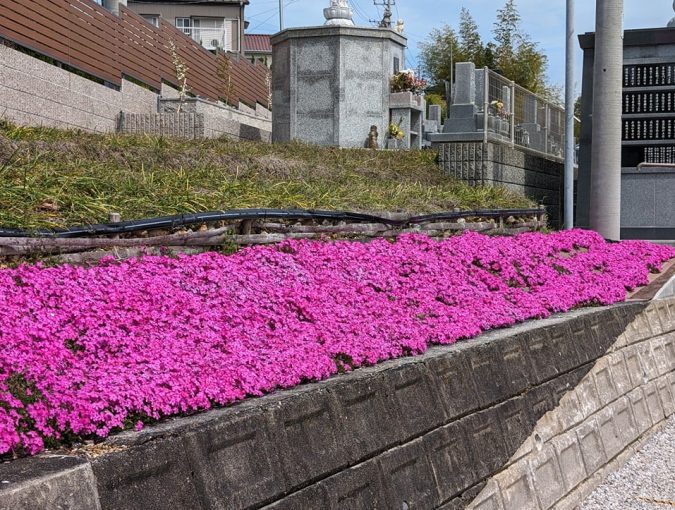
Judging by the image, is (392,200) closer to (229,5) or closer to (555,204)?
(555,204)

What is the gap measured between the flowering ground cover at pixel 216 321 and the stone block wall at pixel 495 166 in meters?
7.25

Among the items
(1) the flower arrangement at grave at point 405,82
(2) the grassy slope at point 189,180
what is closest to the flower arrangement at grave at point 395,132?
(1) the flower arrangement at grave at point 405,82

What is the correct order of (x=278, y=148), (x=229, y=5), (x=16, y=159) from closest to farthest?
(x=16, y=159) → (x=278, y=148) → (x=229, y=5)

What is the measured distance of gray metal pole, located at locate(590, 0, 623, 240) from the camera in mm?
13930

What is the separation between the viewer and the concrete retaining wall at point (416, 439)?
359 centimetres

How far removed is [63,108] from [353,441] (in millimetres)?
14389

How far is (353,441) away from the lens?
4.63 metres

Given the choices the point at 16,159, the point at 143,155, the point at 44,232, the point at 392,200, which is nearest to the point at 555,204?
the point at 392,200

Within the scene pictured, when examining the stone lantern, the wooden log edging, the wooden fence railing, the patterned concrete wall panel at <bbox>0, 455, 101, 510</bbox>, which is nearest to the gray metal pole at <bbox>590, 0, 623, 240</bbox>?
the wooden log edging

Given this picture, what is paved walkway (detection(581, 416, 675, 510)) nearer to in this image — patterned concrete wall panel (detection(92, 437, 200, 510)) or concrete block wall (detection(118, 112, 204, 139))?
patterned concrete wall panel (detection(92, 437, 200, 510))

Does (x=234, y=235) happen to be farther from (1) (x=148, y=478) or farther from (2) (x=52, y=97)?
(2) (x=52, y=97)

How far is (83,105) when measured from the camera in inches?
734

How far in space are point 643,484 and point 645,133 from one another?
1274 cm

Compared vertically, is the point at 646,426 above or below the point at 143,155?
below
